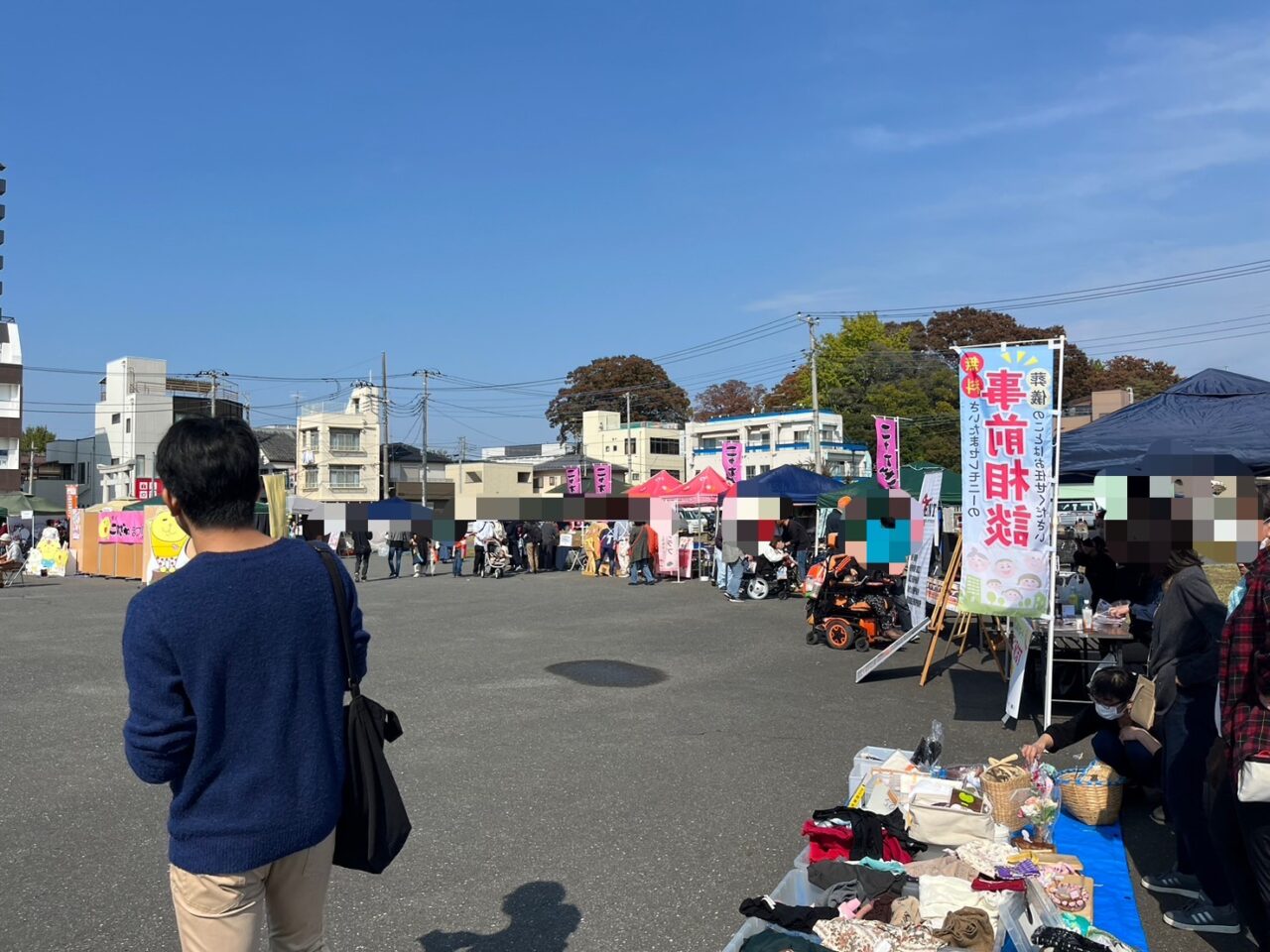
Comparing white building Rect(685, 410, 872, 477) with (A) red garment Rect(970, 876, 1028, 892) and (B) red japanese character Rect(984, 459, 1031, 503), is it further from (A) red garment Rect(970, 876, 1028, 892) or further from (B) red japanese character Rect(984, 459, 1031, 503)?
(A) red garment Rect(970, 876, 1028, 892)

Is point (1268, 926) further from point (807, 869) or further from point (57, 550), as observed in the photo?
point (57, 550)

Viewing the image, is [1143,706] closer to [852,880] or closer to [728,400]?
[852,880]

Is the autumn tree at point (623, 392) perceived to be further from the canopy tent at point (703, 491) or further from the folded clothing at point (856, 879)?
the folded clothing at point (856, 879)

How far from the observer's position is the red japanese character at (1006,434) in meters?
6.86

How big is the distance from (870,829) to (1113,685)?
5.86ft

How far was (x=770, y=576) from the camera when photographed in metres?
17.5

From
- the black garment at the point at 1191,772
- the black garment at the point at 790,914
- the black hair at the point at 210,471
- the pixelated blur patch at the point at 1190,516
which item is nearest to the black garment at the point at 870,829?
the black garment at the point at 790,914

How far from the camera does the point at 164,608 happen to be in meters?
2.00

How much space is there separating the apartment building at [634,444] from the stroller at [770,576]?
1679 inches

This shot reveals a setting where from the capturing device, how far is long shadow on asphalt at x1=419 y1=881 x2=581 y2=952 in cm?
360

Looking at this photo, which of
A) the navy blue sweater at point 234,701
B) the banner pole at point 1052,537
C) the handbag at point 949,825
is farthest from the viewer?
the banner pole at point 1052,537

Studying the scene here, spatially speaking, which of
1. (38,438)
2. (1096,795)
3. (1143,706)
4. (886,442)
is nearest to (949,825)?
(1096,795)

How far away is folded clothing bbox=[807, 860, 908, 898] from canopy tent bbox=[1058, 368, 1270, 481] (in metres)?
7.30

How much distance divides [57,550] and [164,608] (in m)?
27.2
